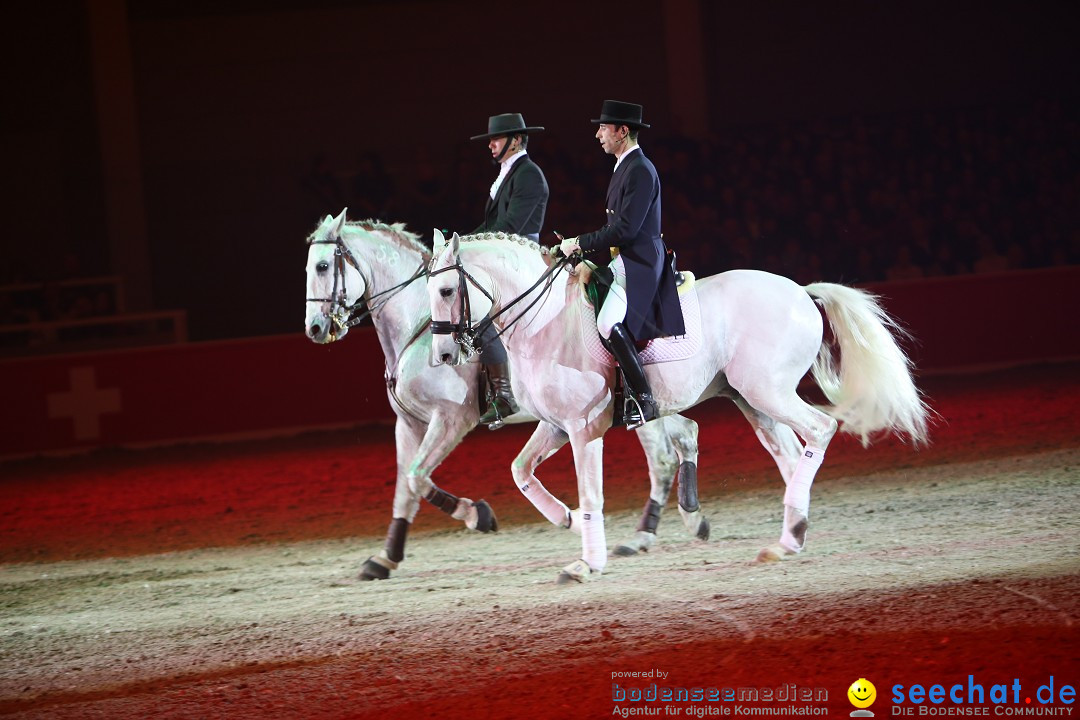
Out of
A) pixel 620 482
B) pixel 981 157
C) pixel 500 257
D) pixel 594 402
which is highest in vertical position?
pixel 981 157

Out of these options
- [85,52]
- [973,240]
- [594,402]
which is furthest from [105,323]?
[973,240]

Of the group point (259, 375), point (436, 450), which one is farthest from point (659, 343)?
point (259, 375)

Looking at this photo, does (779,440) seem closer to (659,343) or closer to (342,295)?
(659,343)

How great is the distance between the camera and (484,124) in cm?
1902

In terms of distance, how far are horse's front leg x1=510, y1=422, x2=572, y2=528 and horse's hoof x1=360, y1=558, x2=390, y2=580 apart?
3.38 ft

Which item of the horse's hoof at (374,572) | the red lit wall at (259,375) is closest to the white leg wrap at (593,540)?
the horse's hoof at (374,572)

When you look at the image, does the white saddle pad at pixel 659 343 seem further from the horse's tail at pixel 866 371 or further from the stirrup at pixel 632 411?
the horse's tail at pixel 866 371

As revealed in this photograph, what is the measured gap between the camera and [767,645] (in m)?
5.26

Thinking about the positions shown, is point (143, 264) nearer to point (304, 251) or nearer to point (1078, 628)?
point (304, 251)

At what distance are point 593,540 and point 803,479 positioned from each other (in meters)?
1.27

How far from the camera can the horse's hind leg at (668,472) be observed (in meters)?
7.82

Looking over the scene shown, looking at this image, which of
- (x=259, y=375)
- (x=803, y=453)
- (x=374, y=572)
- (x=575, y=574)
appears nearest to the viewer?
(x=575, y=574)

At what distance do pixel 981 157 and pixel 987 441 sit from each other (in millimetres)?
7743

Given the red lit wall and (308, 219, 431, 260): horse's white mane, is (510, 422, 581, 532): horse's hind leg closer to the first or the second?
(308, 219, 431, 260): horse's white mane
